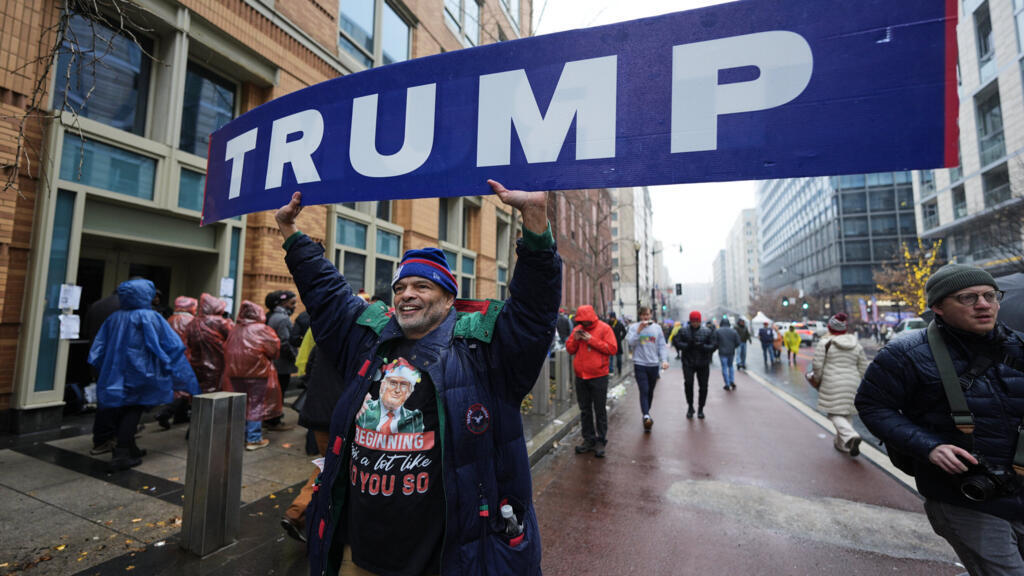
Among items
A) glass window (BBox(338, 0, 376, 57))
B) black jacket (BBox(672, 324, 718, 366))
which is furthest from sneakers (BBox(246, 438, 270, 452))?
glass window (BBox(338, 0, 376, 57))

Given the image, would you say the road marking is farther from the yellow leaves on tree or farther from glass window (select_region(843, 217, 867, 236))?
glass window (select_region(843, 217, 867, 236))

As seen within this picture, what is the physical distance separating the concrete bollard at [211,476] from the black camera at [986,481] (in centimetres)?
416

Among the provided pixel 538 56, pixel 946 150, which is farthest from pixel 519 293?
pixel 946 150

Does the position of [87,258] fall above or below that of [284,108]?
below

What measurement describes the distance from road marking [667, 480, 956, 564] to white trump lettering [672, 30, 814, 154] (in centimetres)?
358

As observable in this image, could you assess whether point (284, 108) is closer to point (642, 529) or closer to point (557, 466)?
point (642, 529)

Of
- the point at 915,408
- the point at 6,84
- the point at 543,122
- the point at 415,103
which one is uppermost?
the point at 6,84

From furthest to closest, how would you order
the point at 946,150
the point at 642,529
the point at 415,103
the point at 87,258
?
the point at 87,258, the point at 642,529, the point at 415,103, the point at 946,150

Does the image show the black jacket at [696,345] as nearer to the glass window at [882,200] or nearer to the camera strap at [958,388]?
the camera strap at [958,388]

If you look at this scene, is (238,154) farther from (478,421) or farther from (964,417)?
(964,417)

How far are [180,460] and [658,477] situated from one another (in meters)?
5.35

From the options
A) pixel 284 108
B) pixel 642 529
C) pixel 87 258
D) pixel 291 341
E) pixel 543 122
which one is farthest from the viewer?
pixel 87 258

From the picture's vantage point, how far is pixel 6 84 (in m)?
5.18

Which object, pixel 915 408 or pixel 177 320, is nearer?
pixel 915 408
